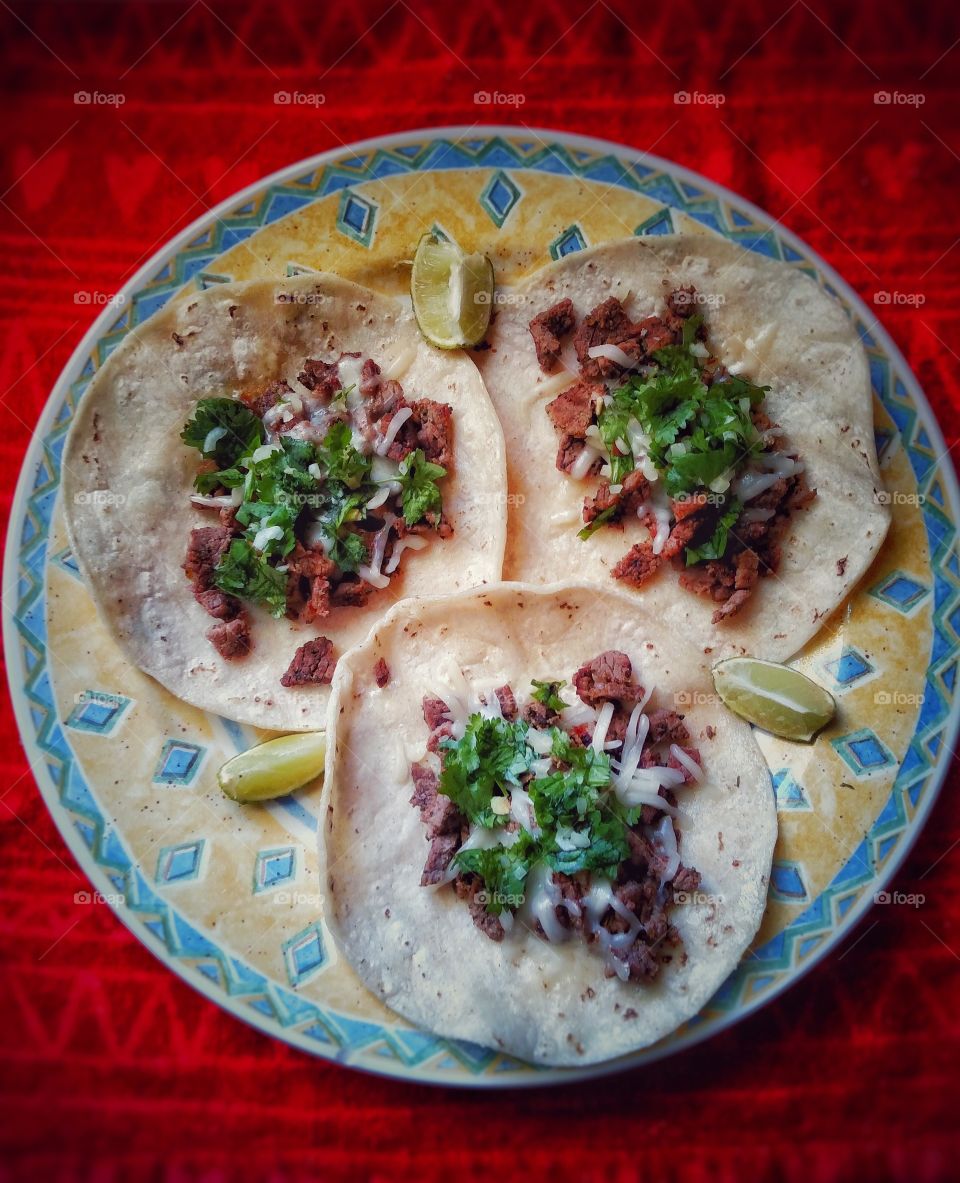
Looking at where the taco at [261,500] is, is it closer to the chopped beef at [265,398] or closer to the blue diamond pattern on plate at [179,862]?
the chopped beef at [265,398]

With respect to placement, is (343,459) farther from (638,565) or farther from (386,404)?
(638,565)

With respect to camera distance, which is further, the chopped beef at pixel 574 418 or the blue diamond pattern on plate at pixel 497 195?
the blue diamond pattern on plate at pixel 497 195

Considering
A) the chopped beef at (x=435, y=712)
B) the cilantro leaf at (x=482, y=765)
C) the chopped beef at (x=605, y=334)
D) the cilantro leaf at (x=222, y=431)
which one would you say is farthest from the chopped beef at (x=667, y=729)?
the cilantro leaf at (x=222, y=431)

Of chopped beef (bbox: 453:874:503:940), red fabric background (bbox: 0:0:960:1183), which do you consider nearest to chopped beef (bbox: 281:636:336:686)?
chopped beef (bbox: 453:874:503:940)

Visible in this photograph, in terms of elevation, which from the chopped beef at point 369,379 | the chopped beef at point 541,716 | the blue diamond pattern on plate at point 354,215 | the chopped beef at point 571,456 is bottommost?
the chopped beef at point 541,716

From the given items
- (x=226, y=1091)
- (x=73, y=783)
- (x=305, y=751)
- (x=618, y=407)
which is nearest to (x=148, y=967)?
(x=226, y=1091)

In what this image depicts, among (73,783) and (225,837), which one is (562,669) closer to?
(225,837)

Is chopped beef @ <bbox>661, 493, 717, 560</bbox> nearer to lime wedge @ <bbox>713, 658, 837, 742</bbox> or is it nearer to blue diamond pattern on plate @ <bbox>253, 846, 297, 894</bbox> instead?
lime wedge @ <bbox>713, 658, 837, 742</bbox>
